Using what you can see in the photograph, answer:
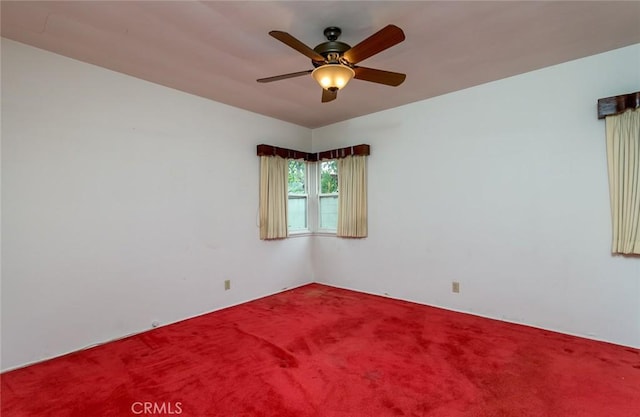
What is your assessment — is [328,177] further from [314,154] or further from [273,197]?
[273,197]

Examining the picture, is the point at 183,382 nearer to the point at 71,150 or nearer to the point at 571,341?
the point at 71,150

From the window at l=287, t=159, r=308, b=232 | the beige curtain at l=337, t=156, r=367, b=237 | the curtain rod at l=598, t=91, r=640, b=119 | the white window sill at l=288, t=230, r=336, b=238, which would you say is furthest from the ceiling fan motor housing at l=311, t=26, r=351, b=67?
the white window sill at l=288, t=230, r=336, b=238

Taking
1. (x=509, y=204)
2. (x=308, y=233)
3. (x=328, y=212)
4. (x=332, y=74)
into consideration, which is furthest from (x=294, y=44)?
(x=308, y=233)

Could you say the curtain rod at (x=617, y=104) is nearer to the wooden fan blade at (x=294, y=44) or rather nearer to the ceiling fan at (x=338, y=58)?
the ceiling fan at (x=338, y=58)

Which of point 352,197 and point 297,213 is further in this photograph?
point 297,213

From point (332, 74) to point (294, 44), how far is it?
0.34 m

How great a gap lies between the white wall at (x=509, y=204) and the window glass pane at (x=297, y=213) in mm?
1042

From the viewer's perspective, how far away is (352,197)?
4391 millimetres

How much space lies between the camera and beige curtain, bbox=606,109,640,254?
2.51 meters

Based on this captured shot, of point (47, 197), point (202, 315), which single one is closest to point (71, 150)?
point (47, 197)

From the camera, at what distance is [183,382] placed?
2133 mm

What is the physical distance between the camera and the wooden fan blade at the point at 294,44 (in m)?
1.79

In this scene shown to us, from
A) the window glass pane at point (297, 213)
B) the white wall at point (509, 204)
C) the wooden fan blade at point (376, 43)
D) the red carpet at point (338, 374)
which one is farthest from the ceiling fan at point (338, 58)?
the window glass pane at point (297, 213)

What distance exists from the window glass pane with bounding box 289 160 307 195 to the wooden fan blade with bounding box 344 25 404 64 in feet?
8.97
